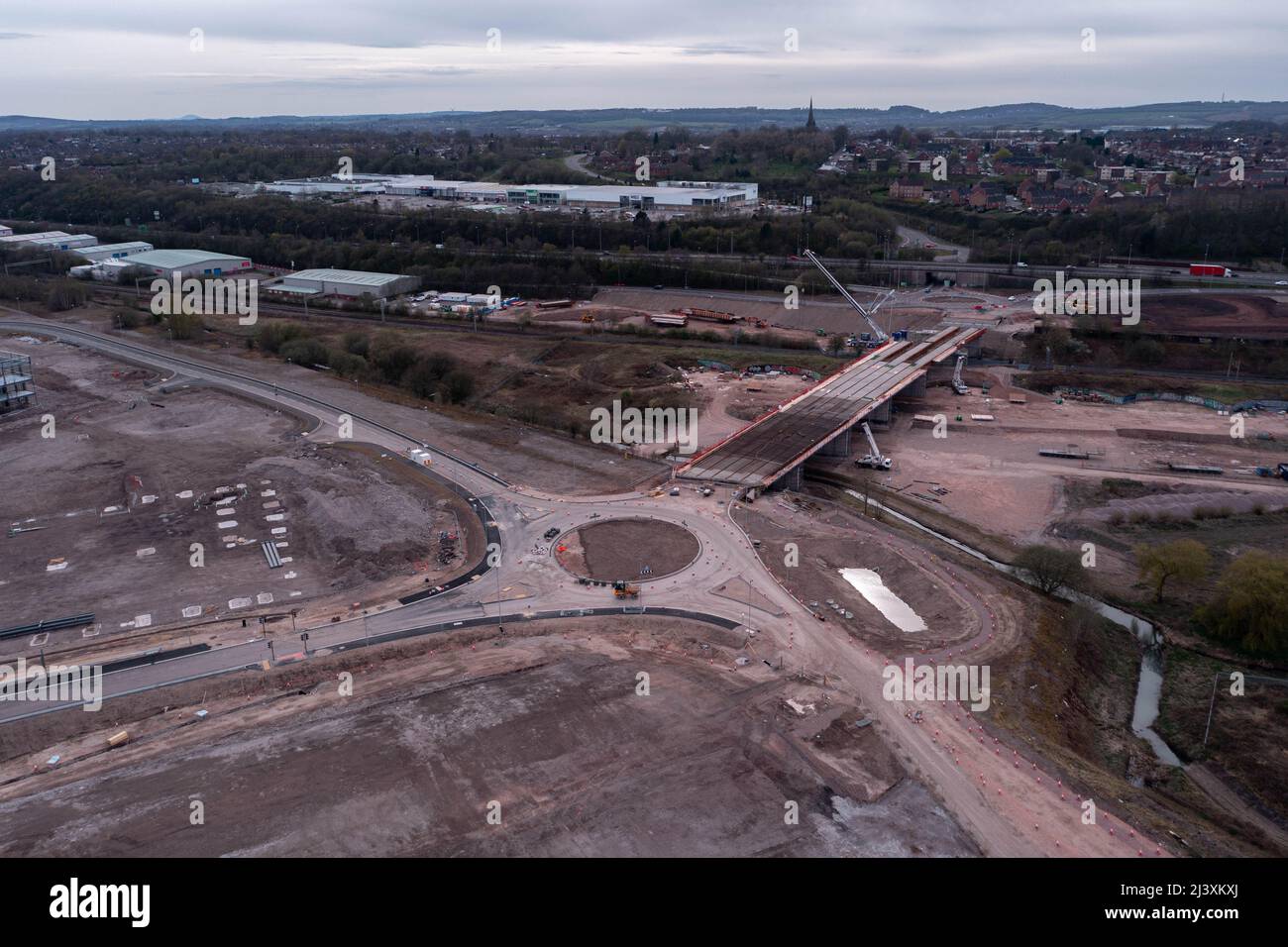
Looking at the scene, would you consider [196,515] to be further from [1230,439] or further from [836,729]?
[1230,439]

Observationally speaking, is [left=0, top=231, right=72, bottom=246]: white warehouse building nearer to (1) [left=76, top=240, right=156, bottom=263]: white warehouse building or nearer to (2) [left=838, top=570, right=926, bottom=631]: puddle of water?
(1) [left=76, top=240, right=156, bottom=263]: white warehouse building

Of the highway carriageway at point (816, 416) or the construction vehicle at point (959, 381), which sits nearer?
the highway carriageway at point (816, 416)

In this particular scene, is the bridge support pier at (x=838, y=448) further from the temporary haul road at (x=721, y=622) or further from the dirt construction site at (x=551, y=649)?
the temporary haul road at (x=721, y=622)

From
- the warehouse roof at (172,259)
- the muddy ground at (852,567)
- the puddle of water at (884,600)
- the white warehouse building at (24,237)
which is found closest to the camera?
the muddy ground at (852,567)

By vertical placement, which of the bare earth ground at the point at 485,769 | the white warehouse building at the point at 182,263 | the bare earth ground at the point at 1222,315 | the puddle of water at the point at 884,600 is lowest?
the bare earth ground at the point at 485,769

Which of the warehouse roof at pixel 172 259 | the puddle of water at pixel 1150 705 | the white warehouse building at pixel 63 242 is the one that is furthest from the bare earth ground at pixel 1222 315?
the white warehouse building at pixel 63 242

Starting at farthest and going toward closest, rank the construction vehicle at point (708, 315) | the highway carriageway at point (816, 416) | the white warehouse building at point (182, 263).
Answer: the white warehouse building at point (182, 263)
the construction vehicle at point (708, 315)
the highway carriageway at point (816, 416)
